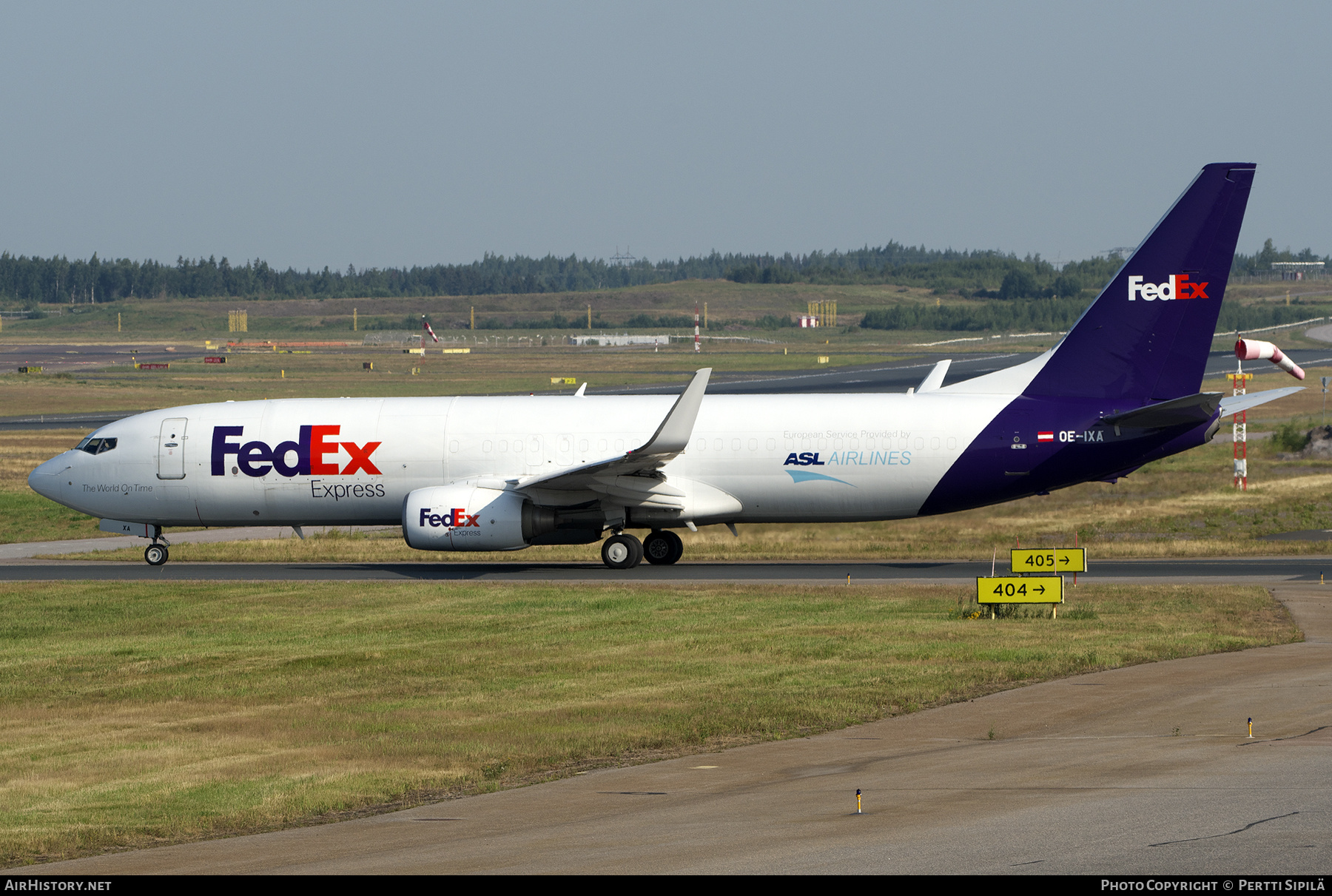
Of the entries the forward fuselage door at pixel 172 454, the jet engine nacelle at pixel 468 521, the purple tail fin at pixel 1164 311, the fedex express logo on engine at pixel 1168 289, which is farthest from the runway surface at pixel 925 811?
the forward fuselage door at pixel 172 454

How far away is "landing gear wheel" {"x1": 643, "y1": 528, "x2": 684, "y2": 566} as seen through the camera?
126 feet

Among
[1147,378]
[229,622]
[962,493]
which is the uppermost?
[1147,378]

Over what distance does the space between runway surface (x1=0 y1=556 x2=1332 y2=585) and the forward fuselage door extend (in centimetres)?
258

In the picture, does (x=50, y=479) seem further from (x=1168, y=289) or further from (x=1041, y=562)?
(x=1168, y=289)

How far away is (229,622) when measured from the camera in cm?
2975

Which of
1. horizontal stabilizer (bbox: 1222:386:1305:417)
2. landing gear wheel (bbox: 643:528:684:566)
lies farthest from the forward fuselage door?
horizontal stabilizer (bbox: 1222:386:1305:417)

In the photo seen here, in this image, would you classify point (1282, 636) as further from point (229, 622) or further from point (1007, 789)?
point (229, 622)

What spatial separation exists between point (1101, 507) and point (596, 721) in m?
31.9

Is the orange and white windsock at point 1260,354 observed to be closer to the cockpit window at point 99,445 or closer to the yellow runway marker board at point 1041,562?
the yellow runway marker board at point 1041,562

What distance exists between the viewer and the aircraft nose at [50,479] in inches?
1555

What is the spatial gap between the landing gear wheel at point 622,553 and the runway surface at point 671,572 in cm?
29

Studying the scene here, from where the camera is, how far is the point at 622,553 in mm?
37312

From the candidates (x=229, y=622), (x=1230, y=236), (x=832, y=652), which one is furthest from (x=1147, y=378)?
(x=229, y=622)
